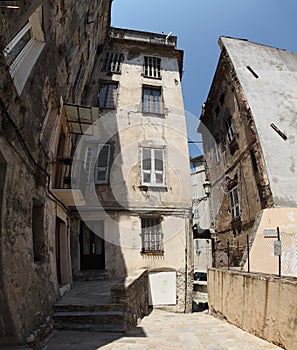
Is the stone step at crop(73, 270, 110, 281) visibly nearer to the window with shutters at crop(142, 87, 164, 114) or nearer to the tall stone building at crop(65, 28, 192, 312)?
the tall stone building at crop(65, 28, 192, 312)

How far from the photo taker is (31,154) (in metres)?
5.70

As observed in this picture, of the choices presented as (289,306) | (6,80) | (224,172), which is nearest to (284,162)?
(224,172)

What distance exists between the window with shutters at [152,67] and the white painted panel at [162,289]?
34.9 ft

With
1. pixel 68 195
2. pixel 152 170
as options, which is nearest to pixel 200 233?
pixel 152 170

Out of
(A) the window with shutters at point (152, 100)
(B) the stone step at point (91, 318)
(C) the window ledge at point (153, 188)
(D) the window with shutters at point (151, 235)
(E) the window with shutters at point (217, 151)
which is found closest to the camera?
(B) the stone step at point (91, 318)

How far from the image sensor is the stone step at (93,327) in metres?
5.57

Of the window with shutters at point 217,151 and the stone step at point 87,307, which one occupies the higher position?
the window with shutters at point 217,151

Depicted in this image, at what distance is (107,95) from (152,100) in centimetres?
244

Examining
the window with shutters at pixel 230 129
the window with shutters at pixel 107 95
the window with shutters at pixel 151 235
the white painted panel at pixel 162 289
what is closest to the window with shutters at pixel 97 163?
the window with shutters at pixel 107 95

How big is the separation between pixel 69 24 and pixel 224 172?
34.6ft

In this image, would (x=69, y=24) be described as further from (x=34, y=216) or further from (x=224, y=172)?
(x=224, y=172)

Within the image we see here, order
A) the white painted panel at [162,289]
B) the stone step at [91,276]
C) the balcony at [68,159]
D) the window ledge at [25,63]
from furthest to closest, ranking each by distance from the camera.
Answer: the white painted panel at [162,289] < the stone step at [91,276] < the balcony at [68,159] < the window ledge at [25,63]

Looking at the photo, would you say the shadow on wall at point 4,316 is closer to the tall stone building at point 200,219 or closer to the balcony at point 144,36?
the balcony at point 144,36

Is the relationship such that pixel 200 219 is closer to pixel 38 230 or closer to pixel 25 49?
pixel 38 230
